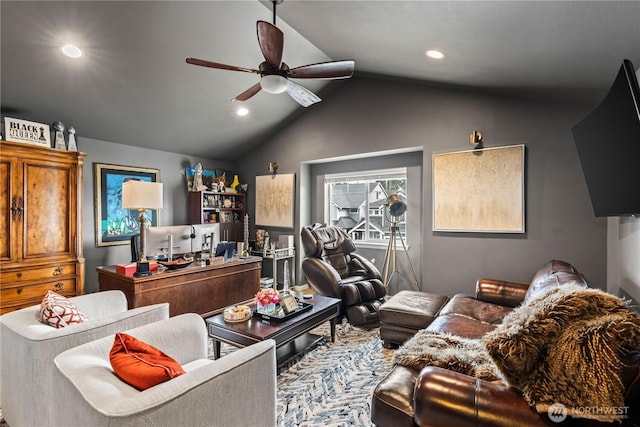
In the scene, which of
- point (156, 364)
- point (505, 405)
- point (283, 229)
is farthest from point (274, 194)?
point (505, 405)

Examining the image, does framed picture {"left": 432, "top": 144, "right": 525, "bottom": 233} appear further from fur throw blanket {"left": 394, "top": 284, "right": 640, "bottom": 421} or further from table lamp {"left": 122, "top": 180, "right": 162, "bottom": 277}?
table lamp {"left": 122, "top": 180, "right": 162, "bottom": 277}

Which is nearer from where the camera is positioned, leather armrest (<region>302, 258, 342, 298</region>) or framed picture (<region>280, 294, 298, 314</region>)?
framed picture (<region>280, 294, 298, 314</region>)

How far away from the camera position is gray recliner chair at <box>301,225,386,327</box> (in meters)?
3.41

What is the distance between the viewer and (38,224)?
10.5 feet

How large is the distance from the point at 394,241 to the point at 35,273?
4184mm

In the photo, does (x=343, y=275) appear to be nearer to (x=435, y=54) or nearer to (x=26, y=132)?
(x=435, y=54)

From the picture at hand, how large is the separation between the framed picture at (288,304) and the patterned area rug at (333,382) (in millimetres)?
476

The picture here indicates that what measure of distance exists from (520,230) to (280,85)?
9.52ft

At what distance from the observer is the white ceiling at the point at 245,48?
6.34 feet

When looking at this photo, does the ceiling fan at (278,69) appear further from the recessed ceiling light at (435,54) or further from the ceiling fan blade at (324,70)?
the recessed ceiling light at (435,54)

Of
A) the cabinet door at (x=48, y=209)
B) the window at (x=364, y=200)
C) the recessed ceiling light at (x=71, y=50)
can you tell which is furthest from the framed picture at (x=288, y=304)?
the recessed ceiling light at (x=71, y=50)

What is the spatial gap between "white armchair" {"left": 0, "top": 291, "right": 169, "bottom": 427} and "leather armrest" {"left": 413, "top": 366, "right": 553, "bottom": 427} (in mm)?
1729

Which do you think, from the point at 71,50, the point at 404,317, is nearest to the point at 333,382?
the point at 404,317

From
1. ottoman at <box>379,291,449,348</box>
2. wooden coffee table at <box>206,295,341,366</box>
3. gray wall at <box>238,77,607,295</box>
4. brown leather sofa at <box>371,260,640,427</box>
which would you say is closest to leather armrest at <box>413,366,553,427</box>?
brown leather sofa at <box>371,260,640,427</box>
